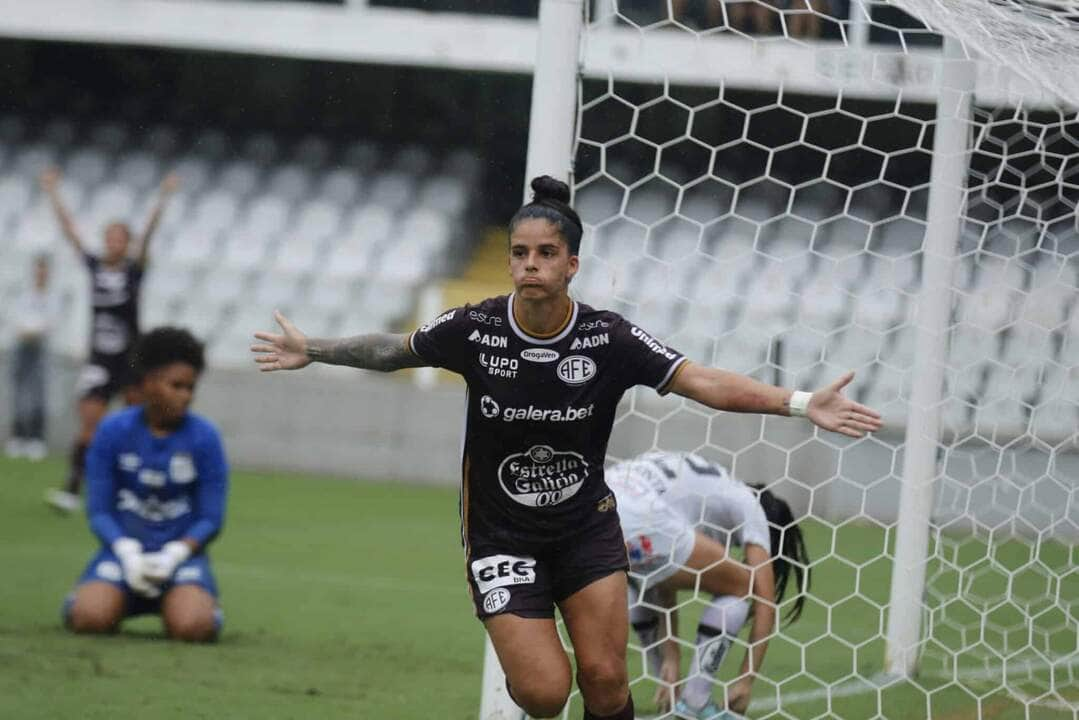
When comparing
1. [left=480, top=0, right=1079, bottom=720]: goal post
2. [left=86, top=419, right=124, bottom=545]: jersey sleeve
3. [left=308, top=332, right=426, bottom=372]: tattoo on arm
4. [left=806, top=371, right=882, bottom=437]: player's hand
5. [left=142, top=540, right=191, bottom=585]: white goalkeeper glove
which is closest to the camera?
[left=806, top=371, right=882, bottom=437]: player's hand

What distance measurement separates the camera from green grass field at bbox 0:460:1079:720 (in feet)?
19.4

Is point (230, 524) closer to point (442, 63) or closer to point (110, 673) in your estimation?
point (110, 673)

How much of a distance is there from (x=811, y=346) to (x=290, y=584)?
17.0ft

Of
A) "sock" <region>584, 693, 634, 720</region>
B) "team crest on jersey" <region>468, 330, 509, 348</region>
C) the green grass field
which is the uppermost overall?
"team crest on jersey" <region>468, 330, 509, 348</region>

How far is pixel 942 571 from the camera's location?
739cm

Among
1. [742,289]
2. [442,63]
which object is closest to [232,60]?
[442,63]

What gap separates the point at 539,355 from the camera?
4.62 m

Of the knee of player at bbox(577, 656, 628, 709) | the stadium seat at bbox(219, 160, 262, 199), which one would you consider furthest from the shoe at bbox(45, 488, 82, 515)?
the stadium seat at bbox(219, 160, 262, 199)

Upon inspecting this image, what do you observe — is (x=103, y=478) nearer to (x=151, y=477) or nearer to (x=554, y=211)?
(x=151, y=477)

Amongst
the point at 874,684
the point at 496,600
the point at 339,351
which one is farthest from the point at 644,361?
the point at 874,684

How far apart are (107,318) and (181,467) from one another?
447 cm

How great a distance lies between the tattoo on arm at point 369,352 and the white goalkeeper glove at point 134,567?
246 centimetres

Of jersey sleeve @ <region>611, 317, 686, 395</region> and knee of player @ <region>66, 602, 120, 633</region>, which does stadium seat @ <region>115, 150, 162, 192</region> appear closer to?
knee of player @ <region>66, 602, 120, 633</region>

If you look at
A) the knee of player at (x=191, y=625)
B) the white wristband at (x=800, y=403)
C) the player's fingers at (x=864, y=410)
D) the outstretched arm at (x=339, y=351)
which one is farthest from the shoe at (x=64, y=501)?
the player's fingers at (x=864, y=410)
